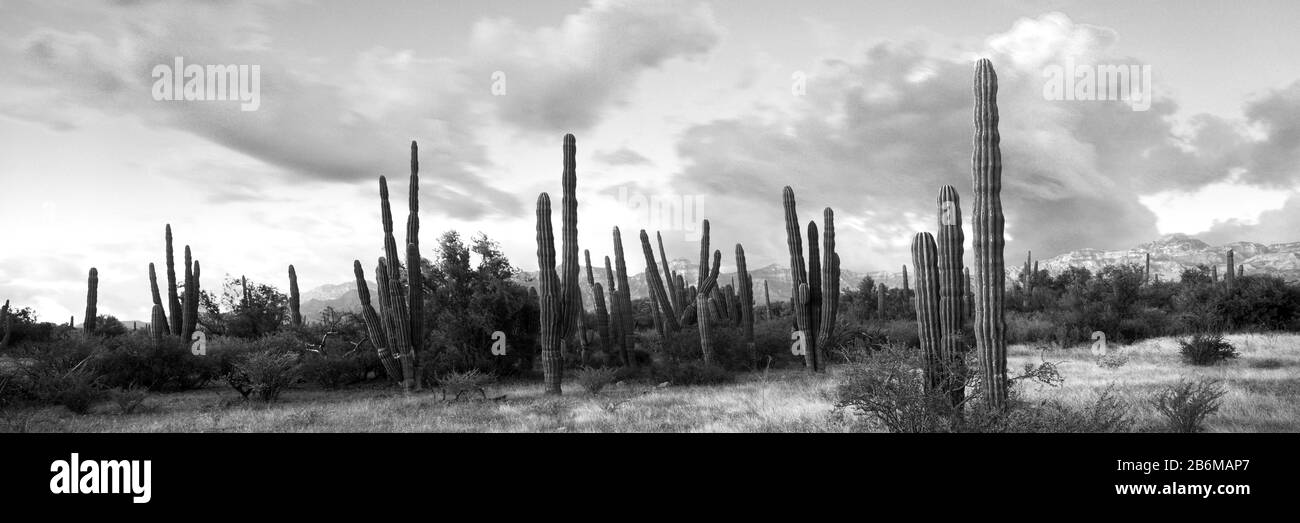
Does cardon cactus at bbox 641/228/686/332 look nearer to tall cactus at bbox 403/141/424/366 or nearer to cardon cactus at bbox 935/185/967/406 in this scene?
tall cactus at bbox 403/141/424/366

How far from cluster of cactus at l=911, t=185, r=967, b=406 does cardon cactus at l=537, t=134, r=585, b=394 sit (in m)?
8.80

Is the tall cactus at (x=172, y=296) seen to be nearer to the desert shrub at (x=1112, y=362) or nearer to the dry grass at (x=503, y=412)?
the dry grass at (x=503, y=412)

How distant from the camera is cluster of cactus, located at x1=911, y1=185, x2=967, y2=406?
11141mm

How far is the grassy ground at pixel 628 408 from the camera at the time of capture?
11.9 m

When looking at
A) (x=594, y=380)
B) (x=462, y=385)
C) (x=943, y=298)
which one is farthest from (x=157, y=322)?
(x=943, y=298)
